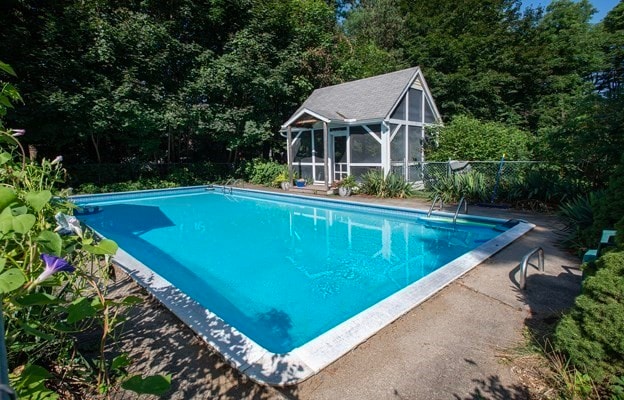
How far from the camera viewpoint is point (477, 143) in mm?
12492

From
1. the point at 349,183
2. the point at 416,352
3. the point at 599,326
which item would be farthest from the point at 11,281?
the point at 349,183

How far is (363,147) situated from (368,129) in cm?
A: 78

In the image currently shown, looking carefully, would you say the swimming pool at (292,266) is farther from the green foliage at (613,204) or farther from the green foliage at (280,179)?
the green foliage at (280,179)

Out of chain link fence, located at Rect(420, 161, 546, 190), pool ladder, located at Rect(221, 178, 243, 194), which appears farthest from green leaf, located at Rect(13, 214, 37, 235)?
pool ladder, located at Rect(221, 178, 243, 194)

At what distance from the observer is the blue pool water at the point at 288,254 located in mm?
4711

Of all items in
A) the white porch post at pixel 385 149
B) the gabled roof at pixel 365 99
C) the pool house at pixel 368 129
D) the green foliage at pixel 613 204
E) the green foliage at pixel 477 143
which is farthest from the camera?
the gabled roof at pixel 365 99

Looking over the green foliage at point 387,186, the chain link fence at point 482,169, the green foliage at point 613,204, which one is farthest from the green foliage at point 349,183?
the green foliage at point 613,204

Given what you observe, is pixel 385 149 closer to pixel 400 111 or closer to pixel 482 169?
pixel 400 111

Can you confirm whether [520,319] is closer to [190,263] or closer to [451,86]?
[190,263]

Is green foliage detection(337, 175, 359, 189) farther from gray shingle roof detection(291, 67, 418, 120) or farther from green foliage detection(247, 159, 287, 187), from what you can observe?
green foliage detection(247, 159, 287, 187)

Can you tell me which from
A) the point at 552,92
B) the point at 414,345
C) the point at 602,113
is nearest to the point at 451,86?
the point at 552,92

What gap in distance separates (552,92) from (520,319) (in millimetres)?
24240

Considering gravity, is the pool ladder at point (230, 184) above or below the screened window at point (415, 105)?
below

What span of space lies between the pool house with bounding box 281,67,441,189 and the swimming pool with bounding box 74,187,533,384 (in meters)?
3.06
